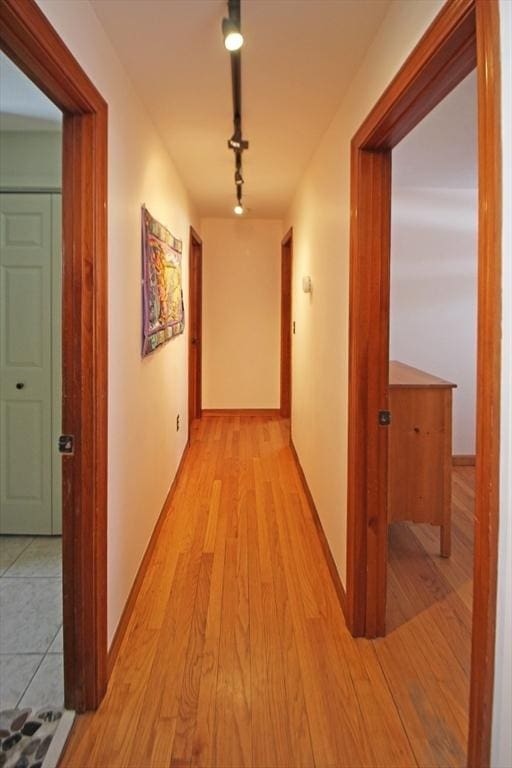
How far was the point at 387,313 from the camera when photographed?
6.73ft

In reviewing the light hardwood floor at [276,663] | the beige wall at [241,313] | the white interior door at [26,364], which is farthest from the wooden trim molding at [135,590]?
the beige wall at [241,313]

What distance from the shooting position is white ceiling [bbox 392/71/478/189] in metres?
2.43

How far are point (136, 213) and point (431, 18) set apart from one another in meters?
1.39

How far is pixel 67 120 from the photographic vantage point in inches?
63.8

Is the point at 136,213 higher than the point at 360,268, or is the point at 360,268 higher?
the point at 136,213

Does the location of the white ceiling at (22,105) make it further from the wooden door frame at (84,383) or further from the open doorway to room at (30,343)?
the wooden door frame at (84,383)

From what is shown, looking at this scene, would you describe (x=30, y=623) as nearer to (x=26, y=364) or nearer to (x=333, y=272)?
(x=26, y=364)

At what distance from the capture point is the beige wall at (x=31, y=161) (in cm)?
278

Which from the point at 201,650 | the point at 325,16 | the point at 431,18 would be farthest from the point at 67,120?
the point at 201,650

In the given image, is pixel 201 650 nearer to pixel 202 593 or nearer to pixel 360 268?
pixel 202 593

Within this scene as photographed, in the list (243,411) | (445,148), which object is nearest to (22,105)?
(445,148)

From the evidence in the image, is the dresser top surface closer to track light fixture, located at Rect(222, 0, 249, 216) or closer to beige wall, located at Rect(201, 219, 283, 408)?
track light fixture, located at Rect(222, 0, 249, 216)

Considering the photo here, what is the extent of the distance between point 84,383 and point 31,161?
180 cm

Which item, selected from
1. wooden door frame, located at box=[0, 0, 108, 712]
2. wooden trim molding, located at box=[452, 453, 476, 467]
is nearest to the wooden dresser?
wooden door frame, located at box=[0, 0, 108, 712]
